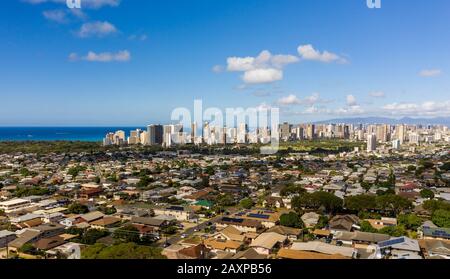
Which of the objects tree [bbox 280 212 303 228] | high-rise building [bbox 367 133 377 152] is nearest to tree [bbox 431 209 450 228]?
tree [bbox 280 212 303 228]

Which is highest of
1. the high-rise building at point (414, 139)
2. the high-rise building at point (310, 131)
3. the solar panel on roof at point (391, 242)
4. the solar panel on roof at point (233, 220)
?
the high-rise building at point (310, 131)

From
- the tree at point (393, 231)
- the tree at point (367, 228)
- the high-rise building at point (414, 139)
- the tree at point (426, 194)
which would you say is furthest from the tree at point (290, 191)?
the high-rise building at point (414, 139)

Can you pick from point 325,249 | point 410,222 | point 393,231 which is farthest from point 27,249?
point 410,222

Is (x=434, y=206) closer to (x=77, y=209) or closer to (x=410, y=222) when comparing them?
(x=410, y=222)

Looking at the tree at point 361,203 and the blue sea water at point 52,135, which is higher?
the blue sea water at point 52,135

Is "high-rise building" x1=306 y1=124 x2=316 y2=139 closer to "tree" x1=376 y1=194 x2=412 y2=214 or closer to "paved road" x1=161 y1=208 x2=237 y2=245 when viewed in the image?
"tree" x1=376 y1=194 x2=412 y2=214

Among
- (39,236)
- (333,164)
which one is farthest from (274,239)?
(333,164)

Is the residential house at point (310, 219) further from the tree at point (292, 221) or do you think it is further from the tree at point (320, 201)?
the tree at point (320, 201)
